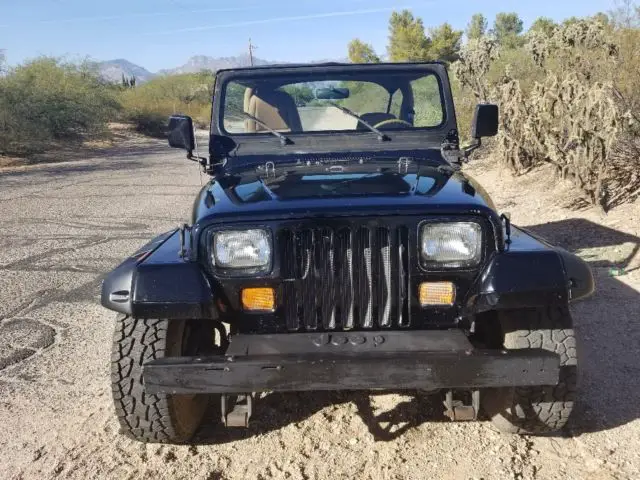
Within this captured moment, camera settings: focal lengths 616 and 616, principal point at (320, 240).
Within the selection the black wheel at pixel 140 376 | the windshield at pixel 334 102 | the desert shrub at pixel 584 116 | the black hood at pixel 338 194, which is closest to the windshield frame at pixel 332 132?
the windshield at pixel 334 102

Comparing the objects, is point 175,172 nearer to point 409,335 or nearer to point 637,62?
point 637,62

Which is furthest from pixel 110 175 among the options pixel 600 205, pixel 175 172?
pixel 600 205

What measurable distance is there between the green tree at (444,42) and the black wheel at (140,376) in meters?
39.2

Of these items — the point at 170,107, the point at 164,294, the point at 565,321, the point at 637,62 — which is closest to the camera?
the point at 164,294

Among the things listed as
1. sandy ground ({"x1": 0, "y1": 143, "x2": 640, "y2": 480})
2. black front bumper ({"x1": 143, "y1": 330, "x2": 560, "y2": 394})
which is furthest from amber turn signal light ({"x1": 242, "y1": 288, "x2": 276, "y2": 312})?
sandy ground ({"x1": 0, "y1": 143, "x2": 640, "y2": 480})

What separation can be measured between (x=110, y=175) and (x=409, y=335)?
12.6 metres

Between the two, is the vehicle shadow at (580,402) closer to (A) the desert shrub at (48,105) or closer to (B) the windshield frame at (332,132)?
(B) the windshield frame at (332,132)

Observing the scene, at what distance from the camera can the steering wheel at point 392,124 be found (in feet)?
12.2

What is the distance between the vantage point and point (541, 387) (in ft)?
8.64

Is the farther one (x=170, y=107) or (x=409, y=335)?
(x=170, y=107)

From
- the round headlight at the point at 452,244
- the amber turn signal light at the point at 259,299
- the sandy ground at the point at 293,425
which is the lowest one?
the sandy ground at the point at 293,425

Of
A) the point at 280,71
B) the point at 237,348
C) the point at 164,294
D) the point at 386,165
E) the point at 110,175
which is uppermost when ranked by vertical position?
the point at 280,71

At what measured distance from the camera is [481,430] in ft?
9.45

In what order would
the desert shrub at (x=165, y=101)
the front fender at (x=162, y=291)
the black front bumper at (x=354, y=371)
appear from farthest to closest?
the desert shrub at (x=165, y=101) < the front fender at (x=162, y=291) < the black front bumper at (x=354, y=371)
